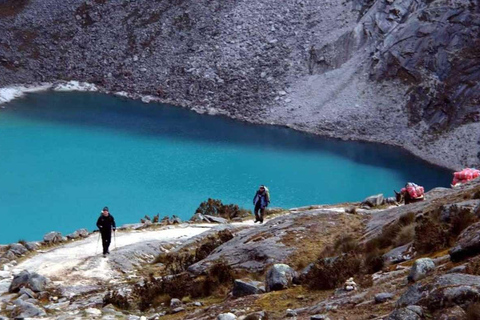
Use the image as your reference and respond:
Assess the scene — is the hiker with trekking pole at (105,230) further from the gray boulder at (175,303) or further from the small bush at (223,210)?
the small bush at (223,210)

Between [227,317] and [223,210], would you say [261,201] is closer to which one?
[223,210]

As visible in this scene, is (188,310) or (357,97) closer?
(188,310)

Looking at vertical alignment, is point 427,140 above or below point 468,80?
below

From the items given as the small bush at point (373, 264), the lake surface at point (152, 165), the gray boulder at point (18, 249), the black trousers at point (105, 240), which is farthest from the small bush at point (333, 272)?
the lake surface at point (152, 165)

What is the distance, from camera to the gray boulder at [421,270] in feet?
28.2

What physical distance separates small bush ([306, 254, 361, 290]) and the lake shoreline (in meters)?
41.4

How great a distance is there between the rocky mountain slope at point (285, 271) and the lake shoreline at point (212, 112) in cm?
3354

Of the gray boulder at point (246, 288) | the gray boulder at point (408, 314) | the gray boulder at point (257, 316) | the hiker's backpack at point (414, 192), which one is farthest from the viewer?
the hiker's backpack at point (414, 192)

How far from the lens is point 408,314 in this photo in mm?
6473

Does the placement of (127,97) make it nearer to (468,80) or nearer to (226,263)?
(468,80)

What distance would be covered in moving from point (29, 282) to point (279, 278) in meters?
8.21

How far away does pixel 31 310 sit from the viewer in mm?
14555

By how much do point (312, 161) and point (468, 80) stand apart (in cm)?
1638

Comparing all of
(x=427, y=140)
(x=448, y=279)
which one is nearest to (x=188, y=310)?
(x=448, y=279)
